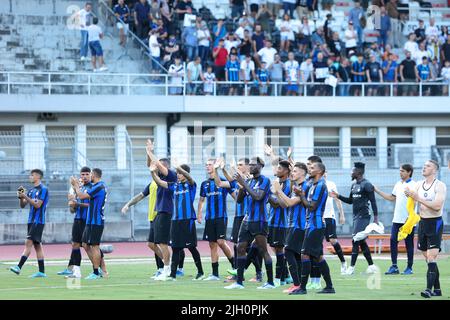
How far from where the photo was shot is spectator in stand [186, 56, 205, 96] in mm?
37625

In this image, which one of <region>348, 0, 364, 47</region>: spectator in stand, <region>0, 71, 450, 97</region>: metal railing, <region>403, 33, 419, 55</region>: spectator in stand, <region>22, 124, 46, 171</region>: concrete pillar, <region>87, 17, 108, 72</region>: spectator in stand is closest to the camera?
<region>22, 124, 46, 171</region>: concrete pillar

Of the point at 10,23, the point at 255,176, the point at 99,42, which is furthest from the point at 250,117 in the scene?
the point at 255,176

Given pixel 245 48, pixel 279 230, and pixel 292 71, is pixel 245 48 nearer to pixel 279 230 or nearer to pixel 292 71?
pixel 292 71

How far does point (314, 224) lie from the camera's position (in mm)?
17094

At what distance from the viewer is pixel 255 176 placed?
18.5 meters

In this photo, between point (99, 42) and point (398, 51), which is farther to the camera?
point (398, 51)

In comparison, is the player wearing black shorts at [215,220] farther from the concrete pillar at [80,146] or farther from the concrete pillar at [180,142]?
the concrete pillar at [180,142]

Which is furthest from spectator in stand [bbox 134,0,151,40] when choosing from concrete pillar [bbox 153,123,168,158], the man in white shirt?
the man in white shirt

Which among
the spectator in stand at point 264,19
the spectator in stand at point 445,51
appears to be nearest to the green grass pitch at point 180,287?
the spectator in stand at point 264,19

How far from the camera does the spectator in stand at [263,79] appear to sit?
38.5 meters

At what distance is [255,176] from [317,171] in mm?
1702

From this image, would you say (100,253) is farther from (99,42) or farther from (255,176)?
(99,42)

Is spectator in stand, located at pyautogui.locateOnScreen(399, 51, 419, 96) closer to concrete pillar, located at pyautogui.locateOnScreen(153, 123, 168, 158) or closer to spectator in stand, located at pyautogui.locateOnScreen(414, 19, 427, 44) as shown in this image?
spectator in stand, located at pyautogui.locateOnScreen(414, 19, 427, 44)

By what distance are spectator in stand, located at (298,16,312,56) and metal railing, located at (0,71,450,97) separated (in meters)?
1.72
